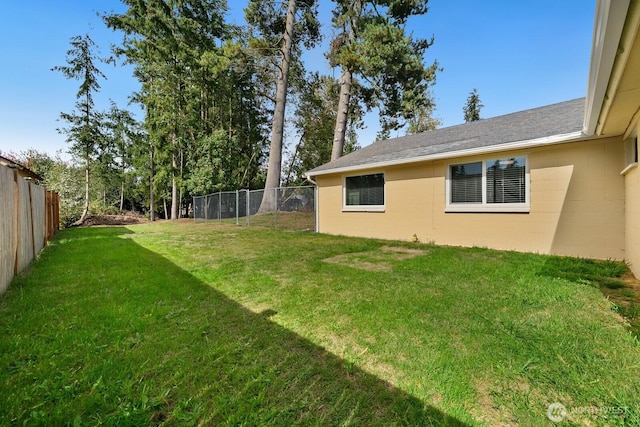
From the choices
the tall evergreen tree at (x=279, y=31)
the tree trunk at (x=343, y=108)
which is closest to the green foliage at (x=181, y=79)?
the tall evergreen tree at (x=279, y=31)

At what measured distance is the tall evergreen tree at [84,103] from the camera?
15.6 meters

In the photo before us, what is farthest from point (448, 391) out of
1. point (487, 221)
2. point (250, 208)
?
point (250, 208)

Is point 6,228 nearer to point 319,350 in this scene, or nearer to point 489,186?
point 319,350

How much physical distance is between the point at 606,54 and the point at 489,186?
426cm

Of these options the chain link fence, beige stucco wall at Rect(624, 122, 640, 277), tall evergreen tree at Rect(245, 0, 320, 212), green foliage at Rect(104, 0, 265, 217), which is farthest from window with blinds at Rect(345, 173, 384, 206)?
green foliage at Rect(104, 0, 265, 217)

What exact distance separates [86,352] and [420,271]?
395 centimetres

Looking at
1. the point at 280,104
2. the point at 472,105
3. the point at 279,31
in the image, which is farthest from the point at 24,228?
the point at 472,105

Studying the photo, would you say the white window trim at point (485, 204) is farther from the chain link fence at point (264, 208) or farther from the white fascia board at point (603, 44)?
the chain link fence at point (264, 208)

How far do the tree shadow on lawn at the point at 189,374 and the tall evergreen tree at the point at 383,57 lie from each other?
13.4 m

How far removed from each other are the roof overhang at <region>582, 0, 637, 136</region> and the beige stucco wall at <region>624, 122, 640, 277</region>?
3.44ft

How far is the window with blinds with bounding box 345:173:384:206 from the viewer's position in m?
8.48

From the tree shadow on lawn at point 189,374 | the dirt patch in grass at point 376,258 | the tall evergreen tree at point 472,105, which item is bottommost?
the tree shadow on lawn at point 189,374

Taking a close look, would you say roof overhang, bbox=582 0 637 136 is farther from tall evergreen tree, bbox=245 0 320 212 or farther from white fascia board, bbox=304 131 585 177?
tall evergreen tree, bbox=245 0 320 212

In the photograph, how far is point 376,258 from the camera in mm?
5492
